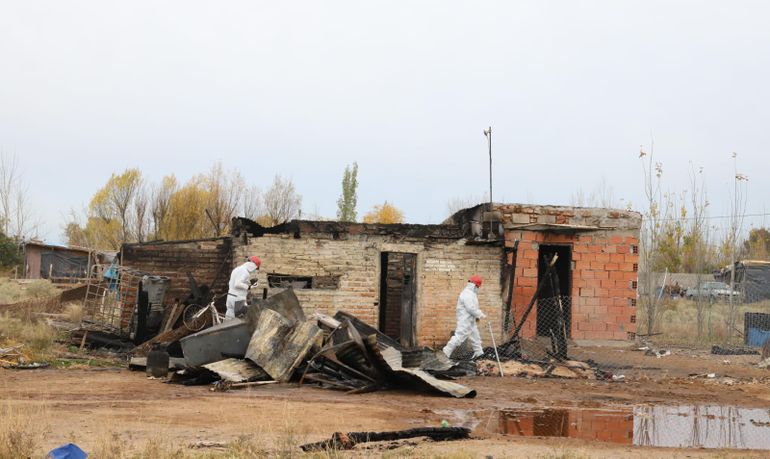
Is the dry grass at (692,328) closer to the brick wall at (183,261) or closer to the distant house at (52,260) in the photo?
the brick wall at (183,261)

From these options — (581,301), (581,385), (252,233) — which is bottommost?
(581,385)

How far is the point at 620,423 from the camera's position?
1001 centimetres

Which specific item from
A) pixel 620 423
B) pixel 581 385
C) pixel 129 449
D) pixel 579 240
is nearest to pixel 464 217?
pixel 579 240

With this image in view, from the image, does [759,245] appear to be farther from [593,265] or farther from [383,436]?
[383,436]

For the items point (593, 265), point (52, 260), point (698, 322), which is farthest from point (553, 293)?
point (52, 260)

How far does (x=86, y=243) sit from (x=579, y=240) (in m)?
32.3

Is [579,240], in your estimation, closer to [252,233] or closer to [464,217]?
[464,217]

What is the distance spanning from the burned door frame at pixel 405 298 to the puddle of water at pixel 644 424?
24.1 feet

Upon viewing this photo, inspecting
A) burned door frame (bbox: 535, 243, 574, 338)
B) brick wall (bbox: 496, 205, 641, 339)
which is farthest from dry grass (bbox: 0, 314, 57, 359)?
burned door frame (bbox: 535, 243, 574, 338)

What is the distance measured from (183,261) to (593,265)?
30.4 ft

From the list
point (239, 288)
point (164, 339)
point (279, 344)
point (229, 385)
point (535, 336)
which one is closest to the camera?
point (229, 385)

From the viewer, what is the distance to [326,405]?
1048 cm

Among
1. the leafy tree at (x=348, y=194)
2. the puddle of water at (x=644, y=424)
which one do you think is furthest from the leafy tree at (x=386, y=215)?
the puddle of water at (x=644, y=424)

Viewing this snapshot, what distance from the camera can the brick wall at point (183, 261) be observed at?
18.0m
